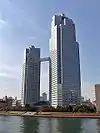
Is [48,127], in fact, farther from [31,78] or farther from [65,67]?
[31,78]

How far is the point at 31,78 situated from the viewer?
18300 centimetres

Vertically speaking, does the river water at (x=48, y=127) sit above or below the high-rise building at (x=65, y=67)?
below

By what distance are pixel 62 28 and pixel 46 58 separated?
1266 inches

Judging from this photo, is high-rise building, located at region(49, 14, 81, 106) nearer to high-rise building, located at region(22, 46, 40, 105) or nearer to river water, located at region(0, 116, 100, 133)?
high-rise building, located at region(22, 46, 40, 105)

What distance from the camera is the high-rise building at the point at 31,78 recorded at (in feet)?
592

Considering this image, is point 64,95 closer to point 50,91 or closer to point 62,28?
point 50,91

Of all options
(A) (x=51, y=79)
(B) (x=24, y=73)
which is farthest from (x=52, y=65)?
(B) (x=24, y=73)

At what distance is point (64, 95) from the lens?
167 m

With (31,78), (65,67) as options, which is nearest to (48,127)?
(65,67)

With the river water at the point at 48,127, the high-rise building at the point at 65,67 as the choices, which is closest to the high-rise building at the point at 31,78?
the high-rise building at the point at 65,67

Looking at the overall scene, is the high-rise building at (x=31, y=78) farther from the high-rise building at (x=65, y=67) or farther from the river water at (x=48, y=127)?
the river water at (x=48, y=127)

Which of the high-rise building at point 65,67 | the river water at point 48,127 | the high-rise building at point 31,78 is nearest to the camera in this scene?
the river water at point 48,127

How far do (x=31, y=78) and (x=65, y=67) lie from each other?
32103mm

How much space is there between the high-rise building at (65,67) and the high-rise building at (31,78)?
629 inches
